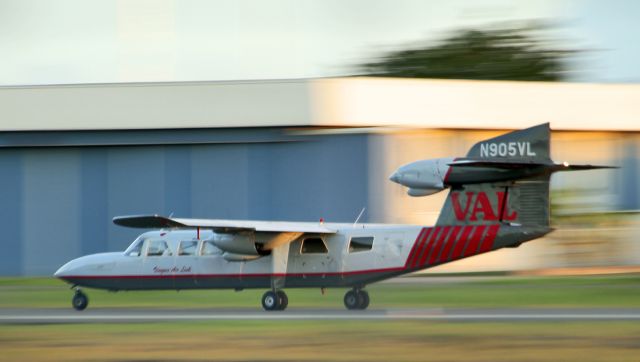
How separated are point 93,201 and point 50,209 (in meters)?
1.64

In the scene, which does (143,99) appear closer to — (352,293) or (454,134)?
(454,134)

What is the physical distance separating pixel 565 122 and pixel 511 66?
129ft

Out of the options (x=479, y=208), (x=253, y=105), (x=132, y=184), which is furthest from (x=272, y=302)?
(x=132, y=184)

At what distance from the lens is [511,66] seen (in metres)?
82.0

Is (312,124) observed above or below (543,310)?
above

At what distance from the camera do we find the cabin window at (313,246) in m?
25.6

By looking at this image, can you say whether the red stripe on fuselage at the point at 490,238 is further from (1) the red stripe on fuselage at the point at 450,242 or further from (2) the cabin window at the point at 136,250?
(2) the cabin window at the point at 136,250

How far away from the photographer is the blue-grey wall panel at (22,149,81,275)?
134 ft

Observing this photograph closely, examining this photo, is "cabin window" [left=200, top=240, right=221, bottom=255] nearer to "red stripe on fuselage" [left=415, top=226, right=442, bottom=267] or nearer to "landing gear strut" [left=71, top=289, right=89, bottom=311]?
"landing gear strut" [left=71, top=289, right=89, bottom=311]

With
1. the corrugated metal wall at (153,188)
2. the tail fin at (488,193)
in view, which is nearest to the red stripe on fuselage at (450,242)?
the tail fin at (488,193)

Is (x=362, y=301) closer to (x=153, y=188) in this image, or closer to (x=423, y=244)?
(x=423, y=244)

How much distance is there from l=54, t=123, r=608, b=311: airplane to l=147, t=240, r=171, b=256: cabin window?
25 mm

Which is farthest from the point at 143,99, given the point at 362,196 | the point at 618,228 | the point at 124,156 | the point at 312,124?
the point at 618,228

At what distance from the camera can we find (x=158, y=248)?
2680 cm
